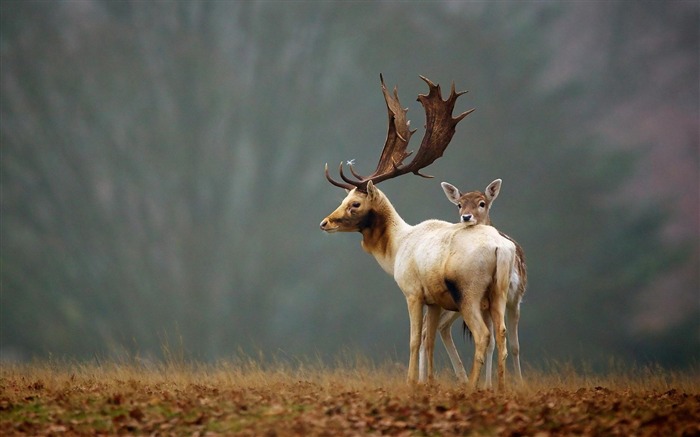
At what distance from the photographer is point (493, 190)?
13469mm

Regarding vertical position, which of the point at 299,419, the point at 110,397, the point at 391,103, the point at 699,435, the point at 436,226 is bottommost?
the point at 699,435

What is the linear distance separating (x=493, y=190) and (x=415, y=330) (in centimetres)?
243

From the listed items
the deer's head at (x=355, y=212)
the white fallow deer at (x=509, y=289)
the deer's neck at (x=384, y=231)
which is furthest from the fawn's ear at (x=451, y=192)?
the deer's head at (x=355, y=212)

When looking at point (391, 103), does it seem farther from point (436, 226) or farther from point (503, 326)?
point (503, 326)

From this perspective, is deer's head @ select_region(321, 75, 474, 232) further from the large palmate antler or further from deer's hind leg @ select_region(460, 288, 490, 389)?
deer's hind leg @ select_region(460, 288, 490, 389)

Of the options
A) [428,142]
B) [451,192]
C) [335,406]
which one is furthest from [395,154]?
[335,406]

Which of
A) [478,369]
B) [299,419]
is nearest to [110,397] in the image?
[299,419]

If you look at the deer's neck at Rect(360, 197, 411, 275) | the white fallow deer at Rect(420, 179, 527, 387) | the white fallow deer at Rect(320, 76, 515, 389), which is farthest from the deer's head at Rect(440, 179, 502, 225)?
the deer's neck at Rect(360, 197, 411, 275)

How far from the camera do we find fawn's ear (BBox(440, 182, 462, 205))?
1371 cm

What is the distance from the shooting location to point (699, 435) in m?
9.07

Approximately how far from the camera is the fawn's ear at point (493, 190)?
13368 mm

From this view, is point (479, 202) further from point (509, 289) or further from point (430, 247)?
point (509, 289)

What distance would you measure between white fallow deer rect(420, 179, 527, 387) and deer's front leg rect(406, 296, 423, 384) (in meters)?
0.70

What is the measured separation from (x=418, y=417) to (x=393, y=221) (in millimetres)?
4840
